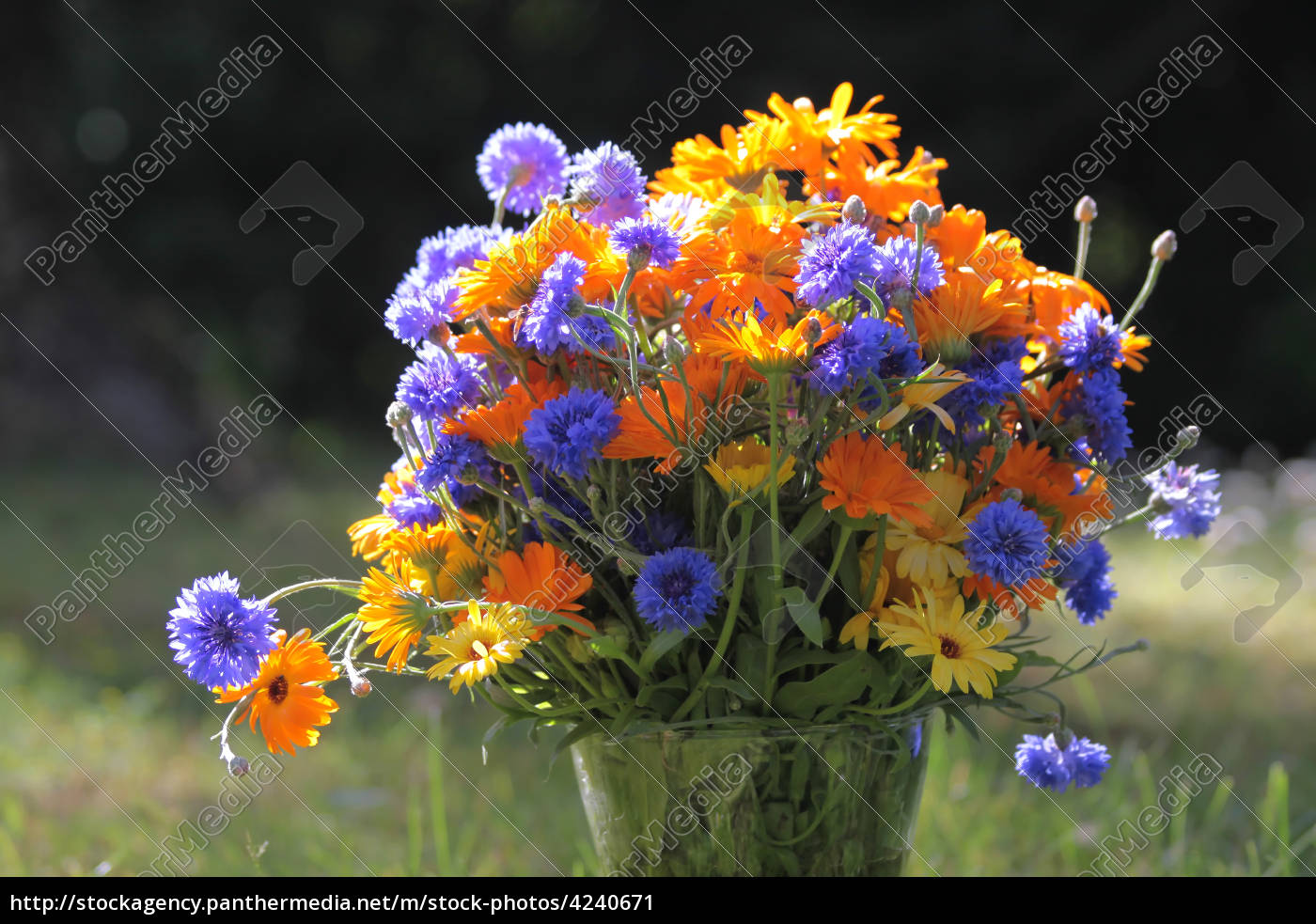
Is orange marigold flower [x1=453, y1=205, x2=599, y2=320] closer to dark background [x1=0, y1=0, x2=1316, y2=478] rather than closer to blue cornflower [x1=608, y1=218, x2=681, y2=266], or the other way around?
blue cornflower [x1=608, y1=218, x2=681, y2=266]

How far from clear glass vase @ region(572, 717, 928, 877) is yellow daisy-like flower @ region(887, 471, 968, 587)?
99 mm

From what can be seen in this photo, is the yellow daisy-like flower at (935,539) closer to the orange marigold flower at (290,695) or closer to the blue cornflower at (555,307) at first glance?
the blue cornflower at (555,307)

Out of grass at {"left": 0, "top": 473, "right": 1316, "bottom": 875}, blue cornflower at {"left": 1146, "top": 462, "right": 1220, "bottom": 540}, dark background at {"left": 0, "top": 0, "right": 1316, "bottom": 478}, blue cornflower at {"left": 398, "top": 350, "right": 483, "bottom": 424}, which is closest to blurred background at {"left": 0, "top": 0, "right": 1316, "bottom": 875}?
dark background at {"left": 0, "top": 0, "right": 1316, "bottom": 478}

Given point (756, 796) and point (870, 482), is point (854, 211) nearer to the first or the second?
point (870, 482)

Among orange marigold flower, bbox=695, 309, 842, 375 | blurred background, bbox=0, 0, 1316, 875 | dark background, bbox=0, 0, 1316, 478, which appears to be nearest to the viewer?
orange marigold flower, bbox=695, 309, 842, 375

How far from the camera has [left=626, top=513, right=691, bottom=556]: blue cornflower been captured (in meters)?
0.58

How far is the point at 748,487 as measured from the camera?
53cm

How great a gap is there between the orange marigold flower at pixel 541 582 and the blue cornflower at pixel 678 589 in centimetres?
4

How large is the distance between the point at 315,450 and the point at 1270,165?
3.24m

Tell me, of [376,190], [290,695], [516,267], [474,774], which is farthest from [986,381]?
[376,190]

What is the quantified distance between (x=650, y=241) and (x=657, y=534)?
15 centimetres

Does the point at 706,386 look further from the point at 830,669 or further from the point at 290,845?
the point at 290,845

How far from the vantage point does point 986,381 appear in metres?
0.56

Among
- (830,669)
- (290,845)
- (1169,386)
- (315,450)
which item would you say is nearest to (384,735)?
(290,845)
